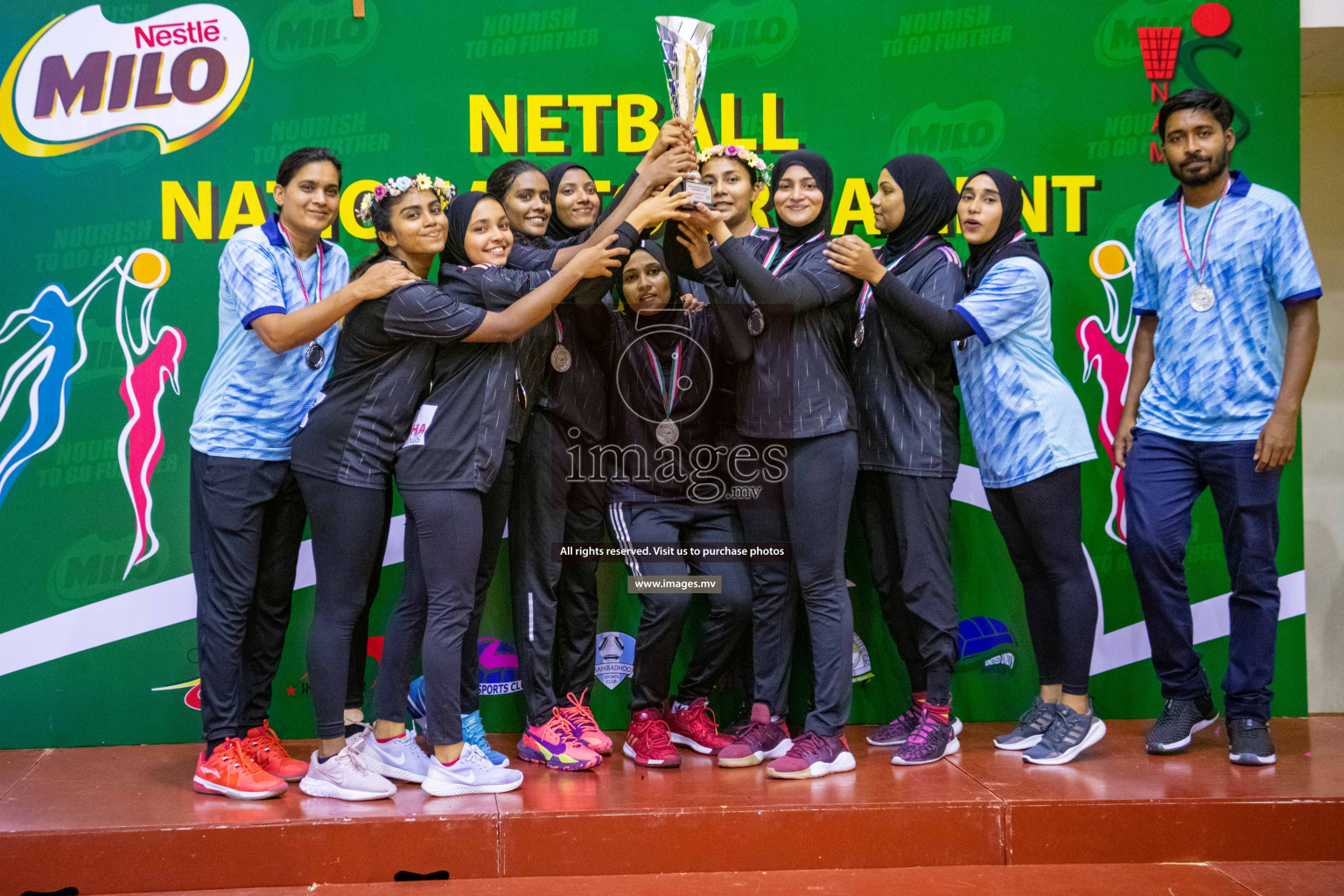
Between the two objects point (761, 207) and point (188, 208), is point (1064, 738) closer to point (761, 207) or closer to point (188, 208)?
point (761, 207)

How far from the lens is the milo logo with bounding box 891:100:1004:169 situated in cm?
382

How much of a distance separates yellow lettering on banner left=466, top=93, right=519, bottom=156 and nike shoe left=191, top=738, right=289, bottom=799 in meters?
2.07

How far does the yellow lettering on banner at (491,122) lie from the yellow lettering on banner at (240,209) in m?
0.76

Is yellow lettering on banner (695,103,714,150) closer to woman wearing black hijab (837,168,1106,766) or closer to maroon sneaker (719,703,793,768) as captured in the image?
woman wearing black hijab (837,168,1106,766)

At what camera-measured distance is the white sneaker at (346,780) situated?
9.50 ft

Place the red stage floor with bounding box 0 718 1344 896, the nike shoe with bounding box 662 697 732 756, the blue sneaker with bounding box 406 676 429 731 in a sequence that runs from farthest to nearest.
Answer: the blue sneaker with bounding box 406 676 429 731 → the nike shoe with bounding box 662 697 732 756 → the red stage floor with bounding box 0 718 1344 896

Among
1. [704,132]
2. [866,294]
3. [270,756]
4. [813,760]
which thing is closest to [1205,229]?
[866,294]

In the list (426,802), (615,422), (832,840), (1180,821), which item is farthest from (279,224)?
(1180,821)

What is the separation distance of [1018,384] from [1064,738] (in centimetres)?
106

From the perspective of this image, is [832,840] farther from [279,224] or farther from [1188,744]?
[279,224]

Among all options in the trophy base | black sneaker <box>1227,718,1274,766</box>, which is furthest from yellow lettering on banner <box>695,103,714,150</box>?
black sneaker <box>1227,718,1274,766</box>

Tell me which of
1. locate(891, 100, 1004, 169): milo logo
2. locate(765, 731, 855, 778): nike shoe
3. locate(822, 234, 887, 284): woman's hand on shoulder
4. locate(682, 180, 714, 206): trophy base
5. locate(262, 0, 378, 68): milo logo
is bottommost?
locate(765, 731, 855, 778): nike shoe

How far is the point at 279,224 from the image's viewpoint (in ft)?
10.5

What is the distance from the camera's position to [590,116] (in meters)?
3.77
